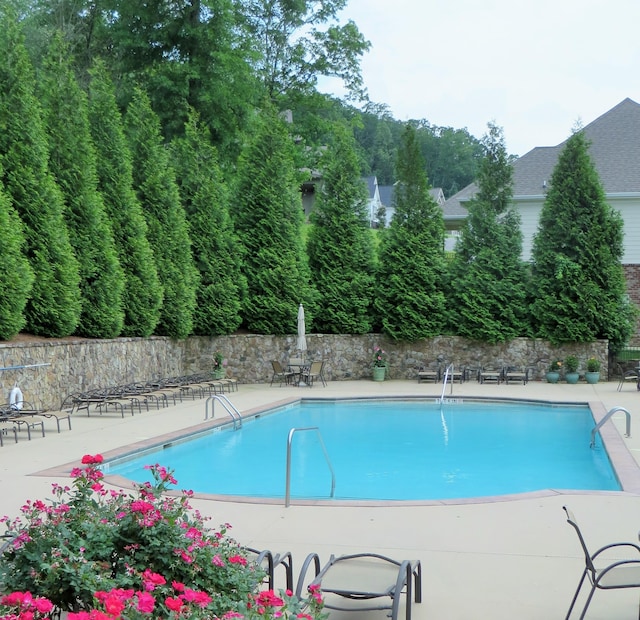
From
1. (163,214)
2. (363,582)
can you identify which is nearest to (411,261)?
(163,214)

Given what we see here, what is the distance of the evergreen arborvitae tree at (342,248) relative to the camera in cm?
2411

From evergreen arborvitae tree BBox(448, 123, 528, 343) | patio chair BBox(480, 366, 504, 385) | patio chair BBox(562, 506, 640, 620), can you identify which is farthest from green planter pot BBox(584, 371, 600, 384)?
patio chair BBox(562, 506, 640, 620)

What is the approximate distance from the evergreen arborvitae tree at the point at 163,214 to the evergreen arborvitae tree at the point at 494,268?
8.16m

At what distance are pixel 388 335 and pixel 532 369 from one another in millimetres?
4365

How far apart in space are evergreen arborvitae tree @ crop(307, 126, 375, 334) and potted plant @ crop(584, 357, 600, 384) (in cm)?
638

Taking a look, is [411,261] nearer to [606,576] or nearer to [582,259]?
[582,259]

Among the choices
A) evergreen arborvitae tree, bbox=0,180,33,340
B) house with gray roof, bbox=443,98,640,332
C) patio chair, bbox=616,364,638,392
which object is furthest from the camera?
house with gray roof, bbox=443,98,640,332

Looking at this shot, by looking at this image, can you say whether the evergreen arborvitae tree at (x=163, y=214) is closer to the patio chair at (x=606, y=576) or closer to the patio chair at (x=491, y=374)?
the patio chair at (x=491, y=374)

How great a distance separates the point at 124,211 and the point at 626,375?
1391cm

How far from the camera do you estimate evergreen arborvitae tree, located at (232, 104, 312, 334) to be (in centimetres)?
2338

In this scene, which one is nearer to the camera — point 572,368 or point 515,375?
point 515,375

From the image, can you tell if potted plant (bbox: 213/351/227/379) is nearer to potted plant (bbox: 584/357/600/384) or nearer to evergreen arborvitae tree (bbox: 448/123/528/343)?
evergreen arborvitae tree (bbox: 448/123/528/343)

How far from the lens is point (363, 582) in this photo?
184 inches

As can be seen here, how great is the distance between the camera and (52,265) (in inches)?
645
